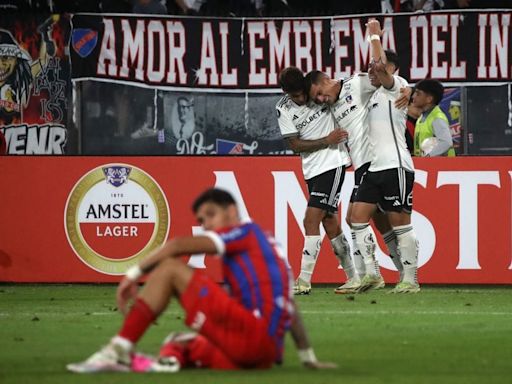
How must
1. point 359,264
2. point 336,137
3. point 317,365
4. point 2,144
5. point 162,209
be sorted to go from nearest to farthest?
point 317,365
point 336,137
point 359,264
point 162,209
point 2,144

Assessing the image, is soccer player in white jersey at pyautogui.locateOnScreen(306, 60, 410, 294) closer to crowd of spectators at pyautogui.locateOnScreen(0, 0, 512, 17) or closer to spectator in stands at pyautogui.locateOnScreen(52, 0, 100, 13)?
crowd of spectators at pyautogui.locateOnScreen(0, 0, 512, 17)

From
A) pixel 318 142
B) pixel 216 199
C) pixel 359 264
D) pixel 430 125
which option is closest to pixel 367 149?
Answer: pixel 318 142

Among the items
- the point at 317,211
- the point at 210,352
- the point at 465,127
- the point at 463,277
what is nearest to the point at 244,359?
the point at 210,352

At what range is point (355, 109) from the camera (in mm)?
13062

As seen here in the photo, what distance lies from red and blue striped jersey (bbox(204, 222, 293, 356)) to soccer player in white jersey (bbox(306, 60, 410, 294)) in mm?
5857

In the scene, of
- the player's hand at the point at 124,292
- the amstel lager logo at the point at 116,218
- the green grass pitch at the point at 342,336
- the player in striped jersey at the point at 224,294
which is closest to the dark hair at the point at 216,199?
the player in striped jersey at the point at 224,294

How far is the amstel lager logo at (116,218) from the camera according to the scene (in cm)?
1440

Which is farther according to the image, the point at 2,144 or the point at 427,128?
the point at 2,144

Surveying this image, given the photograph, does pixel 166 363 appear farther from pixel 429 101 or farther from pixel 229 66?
pixel 229 66

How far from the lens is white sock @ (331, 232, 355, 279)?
13.3 m

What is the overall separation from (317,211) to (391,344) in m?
4.03

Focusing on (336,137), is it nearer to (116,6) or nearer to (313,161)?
(313,161)

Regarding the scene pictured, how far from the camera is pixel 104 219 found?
14.4 meters

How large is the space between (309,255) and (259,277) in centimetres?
594
